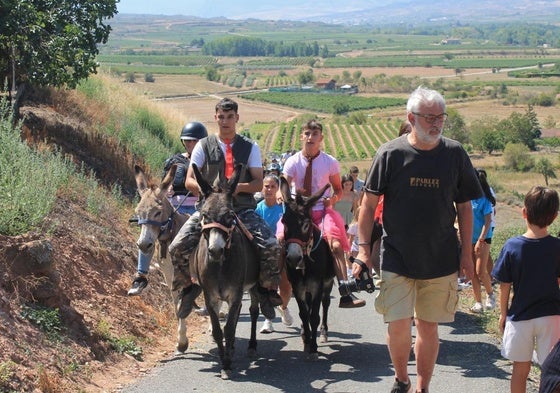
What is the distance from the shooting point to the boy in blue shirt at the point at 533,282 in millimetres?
7480

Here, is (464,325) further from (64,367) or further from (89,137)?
(89,137)

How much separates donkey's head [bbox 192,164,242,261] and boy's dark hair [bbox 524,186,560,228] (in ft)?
10.4

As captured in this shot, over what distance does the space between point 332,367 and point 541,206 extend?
3.56m

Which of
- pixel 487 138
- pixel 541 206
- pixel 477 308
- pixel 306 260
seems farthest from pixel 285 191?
pixel 487 138

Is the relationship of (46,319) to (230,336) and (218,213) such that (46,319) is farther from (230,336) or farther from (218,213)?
(218,213)

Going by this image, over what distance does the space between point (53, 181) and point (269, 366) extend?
15.2 feet

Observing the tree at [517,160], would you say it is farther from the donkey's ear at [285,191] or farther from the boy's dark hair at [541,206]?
the boy's dark hair at [541,206]

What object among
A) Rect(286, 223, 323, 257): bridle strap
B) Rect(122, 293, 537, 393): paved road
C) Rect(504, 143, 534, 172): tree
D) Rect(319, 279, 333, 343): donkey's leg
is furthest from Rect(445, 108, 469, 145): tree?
Rect(286, 223, 323, 257): bridle strap

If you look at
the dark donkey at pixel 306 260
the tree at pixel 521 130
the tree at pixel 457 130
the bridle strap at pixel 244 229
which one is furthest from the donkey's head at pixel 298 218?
the tree at pixel 457 130

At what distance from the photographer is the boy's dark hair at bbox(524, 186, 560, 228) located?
7461 millimetres

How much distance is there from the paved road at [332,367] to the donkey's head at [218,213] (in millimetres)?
1380

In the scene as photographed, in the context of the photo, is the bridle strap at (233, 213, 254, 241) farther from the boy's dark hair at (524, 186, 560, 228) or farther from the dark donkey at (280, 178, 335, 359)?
the boy's dark hair at (524, 186, 560, 228)

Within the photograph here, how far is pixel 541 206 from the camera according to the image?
7.46 meters

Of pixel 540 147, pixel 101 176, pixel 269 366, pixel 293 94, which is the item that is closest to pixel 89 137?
pixel 101 176
